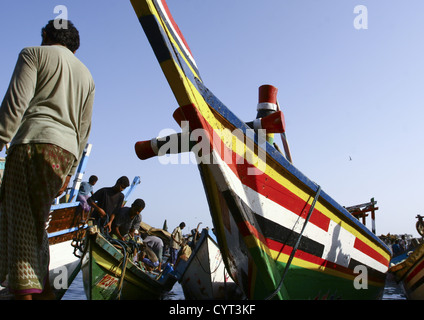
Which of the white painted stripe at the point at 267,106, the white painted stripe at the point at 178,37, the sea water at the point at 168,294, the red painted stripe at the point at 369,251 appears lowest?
the sea water at the point at 168,294

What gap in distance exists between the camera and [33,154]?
1.84 metres

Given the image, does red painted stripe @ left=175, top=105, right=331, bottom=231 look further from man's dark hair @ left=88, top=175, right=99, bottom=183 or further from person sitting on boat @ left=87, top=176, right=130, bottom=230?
man's dark hair @ left=88, top=175, right=99, bottom=183

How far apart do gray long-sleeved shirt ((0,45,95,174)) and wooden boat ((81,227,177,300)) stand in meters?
3.22

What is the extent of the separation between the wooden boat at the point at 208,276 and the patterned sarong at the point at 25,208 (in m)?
4.77

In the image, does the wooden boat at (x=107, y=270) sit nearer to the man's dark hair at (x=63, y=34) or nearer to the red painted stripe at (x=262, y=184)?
the red painted stripe at (x=262, y=184)

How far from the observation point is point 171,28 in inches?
111

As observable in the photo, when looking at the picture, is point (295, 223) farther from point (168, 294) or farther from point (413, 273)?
point (168, 294)

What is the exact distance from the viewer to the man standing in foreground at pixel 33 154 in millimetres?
1796

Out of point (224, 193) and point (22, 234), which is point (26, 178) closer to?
point (22, 234)

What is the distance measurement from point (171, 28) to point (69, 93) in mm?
1120

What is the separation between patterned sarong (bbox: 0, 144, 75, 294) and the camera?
5.93 feet

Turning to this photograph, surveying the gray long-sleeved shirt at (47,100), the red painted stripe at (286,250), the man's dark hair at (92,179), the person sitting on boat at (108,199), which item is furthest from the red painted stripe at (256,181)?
the man's dark hair at (92,179)

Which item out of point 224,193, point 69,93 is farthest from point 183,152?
point 69,93

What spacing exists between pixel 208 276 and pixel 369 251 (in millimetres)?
2727
